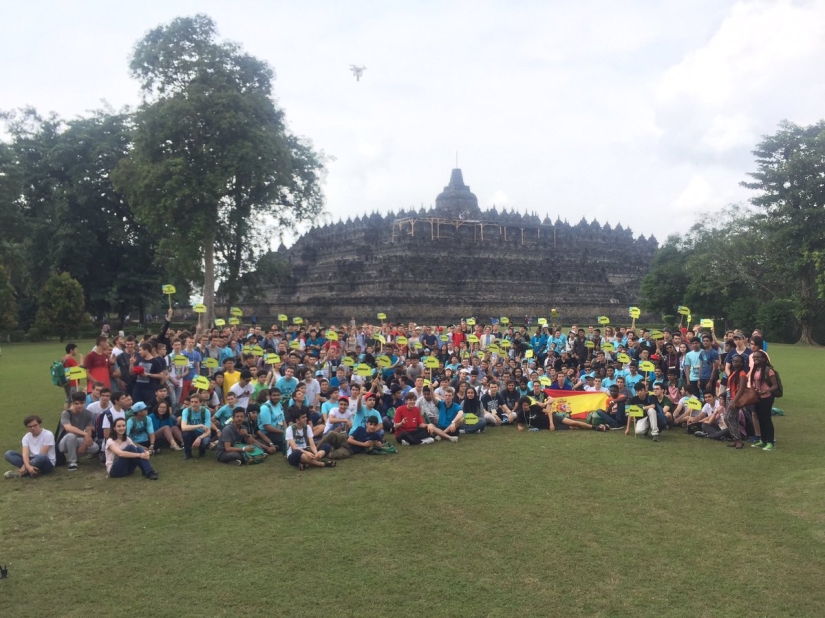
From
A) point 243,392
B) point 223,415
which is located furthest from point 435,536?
point 243,392

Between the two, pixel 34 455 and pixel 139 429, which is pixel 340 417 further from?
pixel 34 455

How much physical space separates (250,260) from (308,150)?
711cm

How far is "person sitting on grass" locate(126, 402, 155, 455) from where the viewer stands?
949 cm

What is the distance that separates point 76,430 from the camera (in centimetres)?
930

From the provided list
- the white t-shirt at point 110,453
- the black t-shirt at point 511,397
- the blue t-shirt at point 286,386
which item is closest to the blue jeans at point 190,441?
the white t-shirt at point 110,453

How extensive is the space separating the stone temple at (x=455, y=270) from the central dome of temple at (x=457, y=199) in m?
0.52

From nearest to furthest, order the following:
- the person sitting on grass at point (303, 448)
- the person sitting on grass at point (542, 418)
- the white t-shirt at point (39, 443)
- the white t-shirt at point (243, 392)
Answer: the white t-shirt at point (39, 443)
the person sitting on grass at point (303, 448)
the white t-shirt at point (243, 392)
the person sitting on grass at point (542, 418)

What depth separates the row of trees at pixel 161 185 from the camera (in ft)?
94.9

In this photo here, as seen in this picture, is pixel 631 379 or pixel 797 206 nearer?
pixel 631 379

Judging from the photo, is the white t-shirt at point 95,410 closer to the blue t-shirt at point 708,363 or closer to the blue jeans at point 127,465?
the blue jeans at point 127,465

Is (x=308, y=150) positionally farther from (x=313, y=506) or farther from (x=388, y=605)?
(x=388, y=605)

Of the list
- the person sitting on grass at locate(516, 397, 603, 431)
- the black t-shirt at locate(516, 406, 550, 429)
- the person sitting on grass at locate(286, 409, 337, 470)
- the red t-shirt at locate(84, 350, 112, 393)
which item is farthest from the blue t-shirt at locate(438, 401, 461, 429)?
the red t-shirt at locate(84, 350, 112, 393)

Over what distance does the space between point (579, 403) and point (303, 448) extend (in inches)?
224

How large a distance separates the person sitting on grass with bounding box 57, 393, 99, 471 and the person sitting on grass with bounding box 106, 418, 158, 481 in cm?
72
